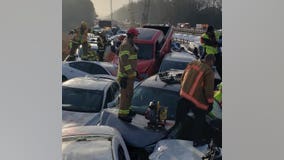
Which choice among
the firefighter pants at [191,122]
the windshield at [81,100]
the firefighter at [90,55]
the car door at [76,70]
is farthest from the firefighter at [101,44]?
the firefighter pants at [191,122]

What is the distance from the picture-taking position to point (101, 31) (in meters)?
2.90

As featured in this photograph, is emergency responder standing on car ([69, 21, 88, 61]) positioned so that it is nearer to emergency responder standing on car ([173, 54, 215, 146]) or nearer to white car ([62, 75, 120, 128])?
white car ([62, 75, 120, 128])

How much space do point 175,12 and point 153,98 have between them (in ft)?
1.93

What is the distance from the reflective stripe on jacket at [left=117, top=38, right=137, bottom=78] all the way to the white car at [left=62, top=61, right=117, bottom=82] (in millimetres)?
47

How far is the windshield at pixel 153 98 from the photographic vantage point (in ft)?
9.18

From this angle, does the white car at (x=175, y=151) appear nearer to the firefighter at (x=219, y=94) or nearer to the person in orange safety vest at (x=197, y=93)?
the person in orange safety vest at (x=197, y=93)

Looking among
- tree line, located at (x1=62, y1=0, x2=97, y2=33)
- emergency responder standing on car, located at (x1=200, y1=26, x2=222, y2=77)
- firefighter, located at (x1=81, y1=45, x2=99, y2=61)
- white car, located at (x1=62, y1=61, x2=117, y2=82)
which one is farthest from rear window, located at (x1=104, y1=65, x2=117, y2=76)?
emergency responder standing on car, located at (x1=200, y1=26, x2=222, y2=77)

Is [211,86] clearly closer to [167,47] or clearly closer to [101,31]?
[167,47]

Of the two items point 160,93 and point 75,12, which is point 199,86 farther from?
point 75,12

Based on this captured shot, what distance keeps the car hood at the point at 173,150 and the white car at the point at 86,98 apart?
0.40m

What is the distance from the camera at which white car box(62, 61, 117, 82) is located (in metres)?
2.82
